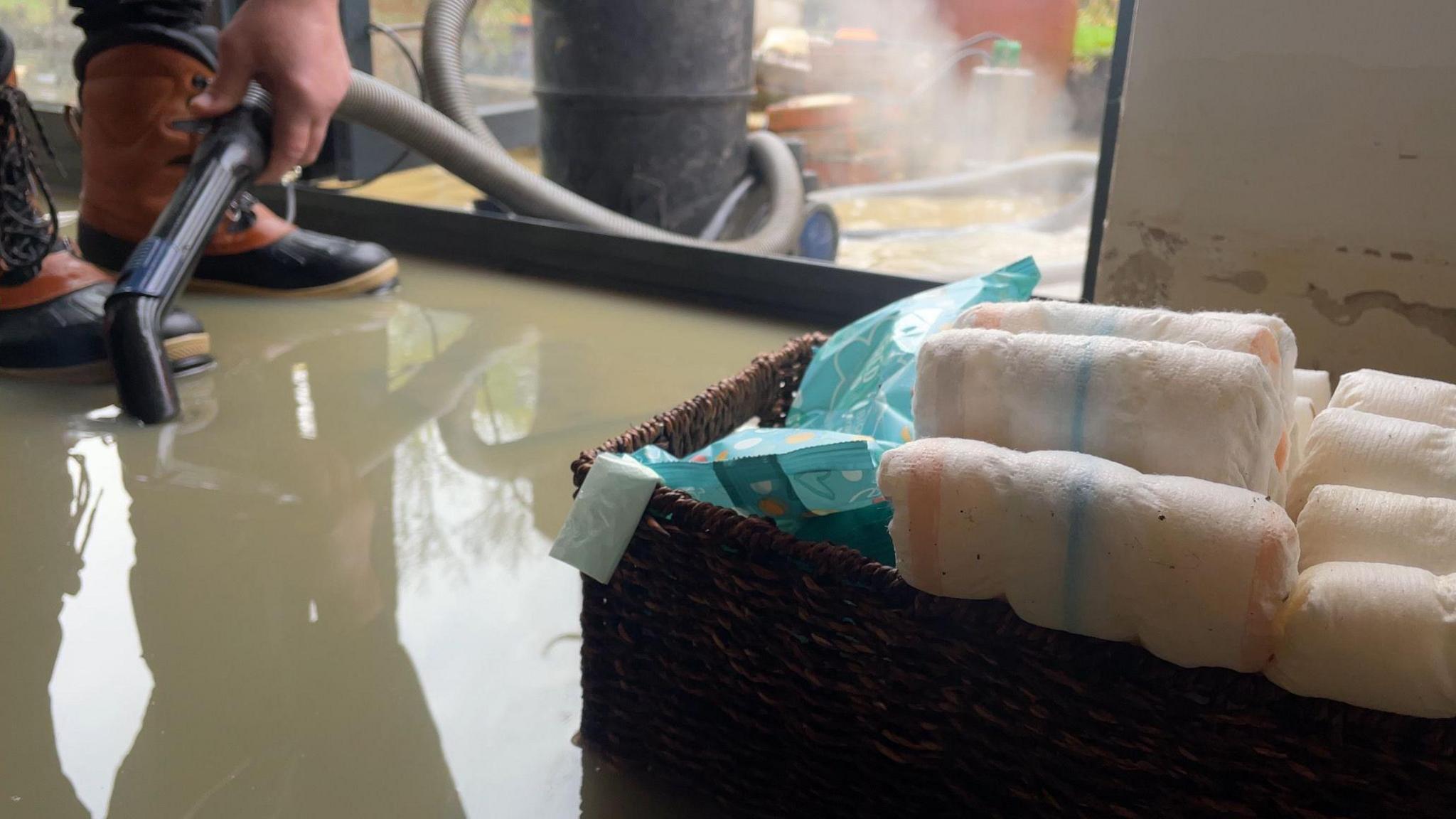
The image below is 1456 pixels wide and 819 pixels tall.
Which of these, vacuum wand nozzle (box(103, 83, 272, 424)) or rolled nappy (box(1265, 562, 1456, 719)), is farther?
vacuum wand nozzle (box(103, 83, 272, 424))

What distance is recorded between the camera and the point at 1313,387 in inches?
28.5

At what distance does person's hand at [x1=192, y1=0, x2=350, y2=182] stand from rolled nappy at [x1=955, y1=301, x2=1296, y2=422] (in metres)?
1.06

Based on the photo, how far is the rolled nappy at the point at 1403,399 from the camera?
24.8 inches

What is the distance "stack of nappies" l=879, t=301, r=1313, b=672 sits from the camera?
458mm

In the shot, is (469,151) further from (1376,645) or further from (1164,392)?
(1376,645)

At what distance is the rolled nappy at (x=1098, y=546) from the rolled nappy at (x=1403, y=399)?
0.22 metres

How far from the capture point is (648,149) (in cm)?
247

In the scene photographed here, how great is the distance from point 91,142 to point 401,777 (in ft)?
4.57

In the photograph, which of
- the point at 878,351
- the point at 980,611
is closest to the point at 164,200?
the point at 878,351

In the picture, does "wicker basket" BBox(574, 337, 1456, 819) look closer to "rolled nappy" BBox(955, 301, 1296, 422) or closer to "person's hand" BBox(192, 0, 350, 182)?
"rolled nappy" BBox(955, 301, 1296, 422)

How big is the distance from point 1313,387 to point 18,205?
1.45 m

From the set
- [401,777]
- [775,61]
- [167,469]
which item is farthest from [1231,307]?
[775,61]

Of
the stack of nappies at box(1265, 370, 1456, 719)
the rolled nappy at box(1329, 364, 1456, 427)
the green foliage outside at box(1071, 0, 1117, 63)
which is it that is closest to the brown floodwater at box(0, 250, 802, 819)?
the stack of nappies at box(1265, 370, 1456, 719)

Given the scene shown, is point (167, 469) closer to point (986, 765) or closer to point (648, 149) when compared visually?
point (986, 765)
